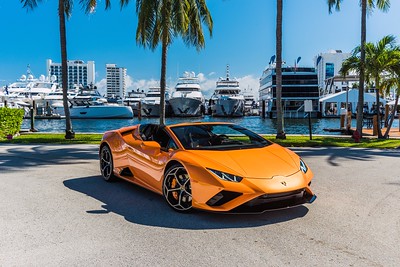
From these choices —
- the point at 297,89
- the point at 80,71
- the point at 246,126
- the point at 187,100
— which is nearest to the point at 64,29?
the point at 246,126

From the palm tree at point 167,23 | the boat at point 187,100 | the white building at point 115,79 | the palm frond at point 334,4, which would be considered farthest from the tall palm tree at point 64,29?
the white building at point 115,79

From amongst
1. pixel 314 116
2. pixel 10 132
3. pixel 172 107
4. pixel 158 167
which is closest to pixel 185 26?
pixel 10 132

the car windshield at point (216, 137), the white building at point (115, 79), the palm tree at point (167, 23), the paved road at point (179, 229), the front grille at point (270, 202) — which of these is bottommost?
the paved road at point (179, 229)

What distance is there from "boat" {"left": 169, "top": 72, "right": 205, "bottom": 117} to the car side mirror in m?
64.2

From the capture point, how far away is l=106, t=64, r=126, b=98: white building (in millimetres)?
185750

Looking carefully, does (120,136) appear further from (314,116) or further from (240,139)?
(314,116)

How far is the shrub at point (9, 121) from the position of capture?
17.1m

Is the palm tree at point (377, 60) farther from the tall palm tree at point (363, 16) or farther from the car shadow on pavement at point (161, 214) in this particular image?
the car shadow on pavement at point (161, 214)

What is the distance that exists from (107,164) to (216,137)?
2431 mm

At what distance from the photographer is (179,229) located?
423cm

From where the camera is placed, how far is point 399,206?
518cm

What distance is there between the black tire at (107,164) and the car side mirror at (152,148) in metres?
1.39

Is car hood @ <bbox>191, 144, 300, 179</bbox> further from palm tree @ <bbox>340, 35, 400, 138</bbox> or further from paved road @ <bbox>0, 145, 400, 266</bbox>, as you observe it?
palm tree @ <bbox>340, 35, 400, 138</bbox>

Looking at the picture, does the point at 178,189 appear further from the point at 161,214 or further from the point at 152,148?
the point at 152,148
